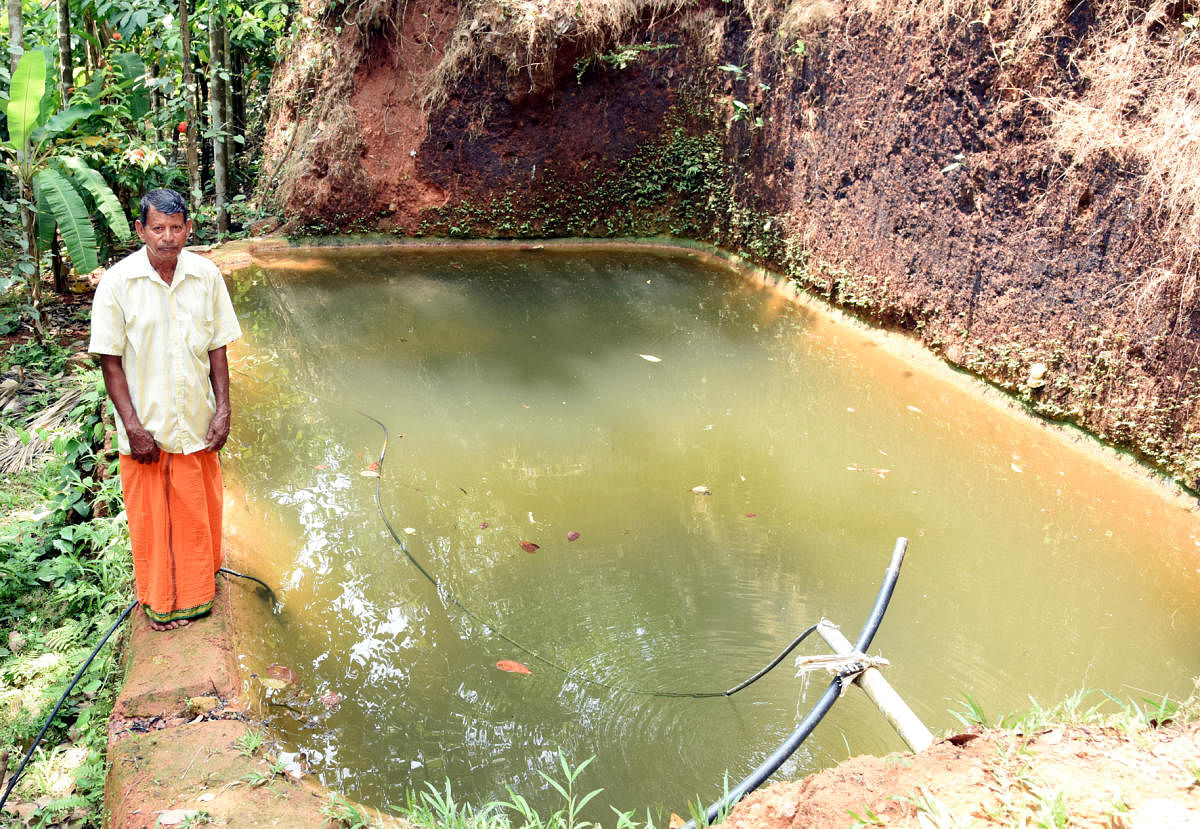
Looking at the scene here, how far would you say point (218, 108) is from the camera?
7.98 metres

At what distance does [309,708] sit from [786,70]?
7164mm

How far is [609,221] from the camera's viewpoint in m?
9.55

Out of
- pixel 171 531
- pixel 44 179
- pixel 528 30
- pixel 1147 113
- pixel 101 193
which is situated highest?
pixel 528 30

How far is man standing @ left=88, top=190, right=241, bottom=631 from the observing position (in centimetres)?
265

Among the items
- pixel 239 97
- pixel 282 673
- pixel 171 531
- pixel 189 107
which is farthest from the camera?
pixel 239 97

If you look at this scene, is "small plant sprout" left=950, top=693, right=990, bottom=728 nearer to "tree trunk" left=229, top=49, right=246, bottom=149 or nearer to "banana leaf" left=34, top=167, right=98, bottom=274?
"banana leaf" left=34, top=167, right=98, bottom=274

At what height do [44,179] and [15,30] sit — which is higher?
[15,30]

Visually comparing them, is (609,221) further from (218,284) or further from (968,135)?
(218,284)

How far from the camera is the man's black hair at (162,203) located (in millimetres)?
2547

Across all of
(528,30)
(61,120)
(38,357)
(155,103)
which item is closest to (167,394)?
(38,357)

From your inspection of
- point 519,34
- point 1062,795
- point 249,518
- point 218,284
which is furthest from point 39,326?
point 1062,795

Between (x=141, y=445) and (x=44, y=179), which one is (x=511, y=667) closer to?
(x=141, y=445)

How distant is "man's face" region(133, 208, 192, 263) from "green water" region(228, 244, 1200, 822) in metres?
1.45

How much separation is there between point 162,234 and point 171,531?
103 cm
